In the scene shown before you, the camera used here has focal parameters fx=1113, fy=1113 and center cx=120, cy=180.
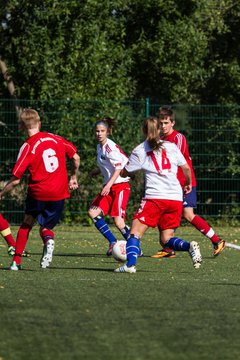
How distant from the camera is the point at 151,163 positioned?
37.7 ft

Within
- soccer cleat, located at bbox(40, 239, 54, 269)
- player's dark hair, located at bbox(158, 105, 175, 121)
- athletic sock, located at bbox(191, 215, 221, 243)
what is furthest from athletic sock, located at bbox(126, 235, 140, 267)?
athletic sock, located at bbox(191, 215, 221, 243)

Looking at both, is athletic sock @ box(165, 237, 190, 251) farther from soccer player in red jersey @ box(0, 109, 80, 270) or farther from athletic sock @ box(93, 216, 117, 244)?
athletic sock @ box(93, 216, 117, 244)

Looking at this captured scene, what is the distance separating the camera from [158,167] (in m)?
11.5

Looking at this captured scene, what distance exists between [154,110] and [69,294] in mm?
13935

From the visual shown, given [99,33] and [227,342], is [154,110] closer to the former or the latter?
[99,33]

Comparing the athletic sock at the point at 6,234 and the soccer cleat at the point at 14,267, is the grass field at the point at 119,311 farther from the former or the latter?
the athletic sock at the point at 6,234

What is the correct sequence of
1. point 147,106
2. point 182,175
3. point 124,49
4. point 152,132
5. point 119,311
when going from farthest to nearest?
point 124,49, point 147,106, point 182,175, point 152,132, point 119,311

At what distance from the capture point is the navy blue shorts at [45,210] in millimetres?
11953

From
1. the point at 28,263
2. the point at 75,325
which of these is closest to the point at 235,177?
the point at 28,263

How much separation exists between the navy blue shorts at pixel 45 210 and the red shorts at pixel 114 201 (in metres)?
2.79

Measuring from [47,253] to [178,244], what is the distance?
56.0 inches

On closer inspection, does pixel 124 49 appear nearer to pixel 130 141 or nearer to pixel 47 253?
pixel 130 141

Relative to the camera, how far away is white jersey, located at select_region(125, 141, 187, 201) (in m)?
11.5

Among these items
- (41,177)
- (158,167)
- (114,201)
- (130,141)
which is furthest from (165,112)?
(130,141)
